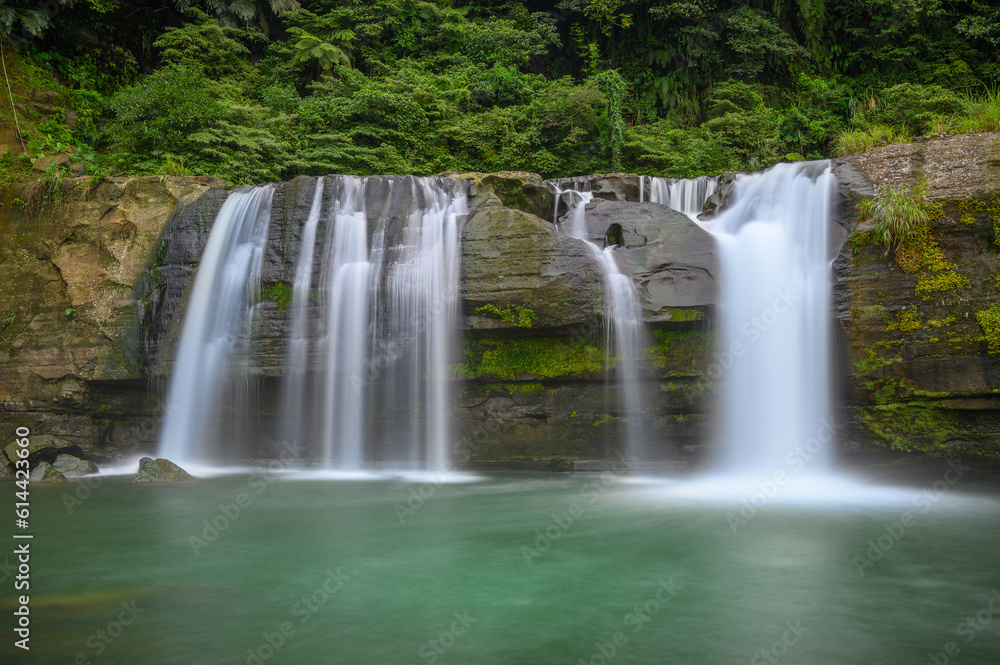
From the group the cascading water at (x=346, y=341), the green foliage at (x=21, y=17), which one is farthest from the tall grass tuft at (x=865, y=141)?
the green foliage at (x=21, y=17)

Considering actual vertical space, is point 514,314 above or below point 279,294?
below

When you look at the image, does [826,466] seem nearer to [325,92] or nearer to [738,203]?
[738,203]

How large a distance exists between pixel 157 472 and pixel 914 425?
11.4 metres

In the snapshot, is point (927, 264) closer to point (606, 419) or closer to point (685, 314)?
point (685, 314)

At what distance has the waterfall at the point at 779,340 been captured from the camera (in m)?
9.68

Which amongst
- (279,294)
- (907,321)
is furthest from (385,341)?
(907,321)

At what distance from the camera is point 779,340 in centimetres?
987

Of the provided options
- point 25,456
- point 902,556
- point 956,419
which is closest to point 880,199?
point 956,419

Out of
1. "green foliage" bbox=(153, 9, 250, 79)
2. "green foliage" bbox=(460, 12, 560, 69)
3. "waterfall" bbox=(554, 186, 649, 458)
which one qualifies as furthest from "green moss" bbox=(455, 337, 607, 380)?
"green foliage" bbox=(153, 9, 250, 79)

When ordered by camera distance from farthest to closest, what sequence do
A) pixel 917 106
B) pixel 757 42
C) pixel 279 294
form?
pixel 757 42
pixel 917 106
pixel 279 294

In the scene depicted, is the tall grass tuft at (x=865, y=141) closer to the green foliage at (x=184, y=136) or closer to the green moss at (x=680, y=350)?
the green moss at (x=680, y=350)

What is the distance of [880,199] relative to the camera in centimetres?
967

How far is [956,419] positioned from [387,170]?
13.1 m

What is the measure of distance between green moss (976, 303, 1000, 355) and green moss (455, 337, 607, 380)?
5188mm
